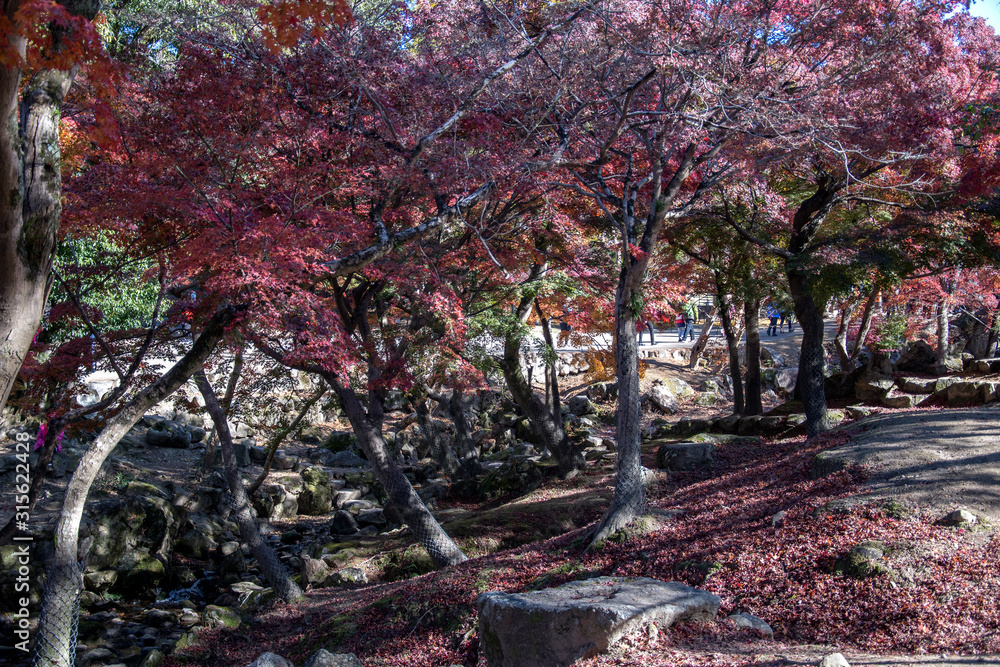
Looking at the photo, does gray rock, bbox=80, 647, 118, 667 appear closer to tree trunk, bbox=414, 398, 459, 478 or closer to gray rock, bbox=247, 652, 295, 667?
gray rock, bbox=247, 652, 295, 667

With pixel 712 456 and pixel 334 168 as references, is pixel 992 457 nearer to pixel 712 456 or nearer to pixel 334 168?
pixel 712 456

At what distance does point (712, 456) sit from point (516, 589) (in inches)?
225

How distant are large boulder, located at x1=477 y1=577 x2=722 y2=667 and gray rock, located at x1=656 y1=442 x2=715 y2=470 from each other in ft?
20.6

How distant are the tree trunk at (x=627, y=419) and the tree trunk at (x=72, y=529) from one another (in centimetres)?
444

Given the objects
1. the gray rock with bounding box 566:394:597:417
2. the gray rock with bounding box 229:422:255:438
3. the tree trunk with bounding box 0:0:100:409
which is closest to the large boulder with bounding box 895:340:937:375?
the gray rock with bounding box 566:394:597:417

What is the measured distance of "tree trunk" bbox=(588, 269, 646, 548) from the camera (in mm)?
8195

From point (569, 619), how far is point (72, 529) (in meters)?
4.27

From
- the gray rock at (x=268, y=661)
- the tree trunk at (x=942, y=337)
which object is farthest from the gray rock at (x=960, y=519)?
the tree trunk at (x=942, y=337)

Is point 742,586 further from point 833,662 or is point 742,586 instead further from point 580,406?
point 580,406

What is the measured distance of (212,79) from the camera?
7.74 meters

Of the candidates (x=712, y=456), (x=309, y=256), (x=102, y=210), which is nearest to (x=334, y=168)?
(x=309, y=256)

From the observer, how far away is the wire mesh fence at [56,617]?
5.87m

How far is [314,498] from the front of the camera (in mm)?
15430

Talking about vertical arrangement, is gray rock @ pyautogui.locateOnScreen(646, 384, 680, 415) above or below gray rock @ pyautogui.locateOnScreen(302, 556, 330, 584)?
above
